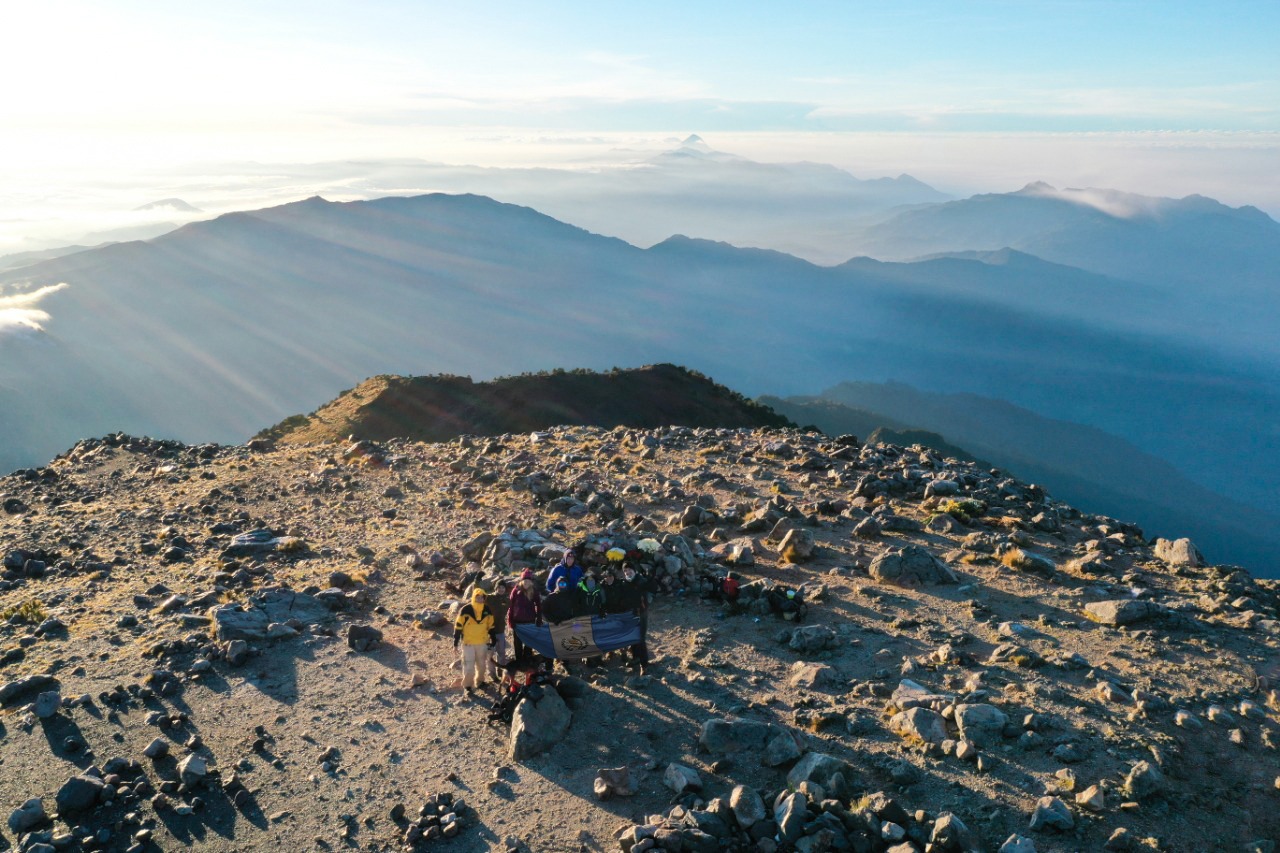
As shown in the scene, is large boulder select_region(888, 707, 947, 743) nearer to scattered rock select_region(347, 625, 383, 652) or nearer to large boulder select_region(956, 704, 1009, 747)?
large boulder select_region(956, 704, 1009, 747)

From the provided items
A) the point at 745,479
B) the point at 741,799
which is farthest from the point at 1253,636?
the point at 745,479

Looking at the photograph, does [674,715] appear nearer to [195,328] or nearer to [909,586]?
[909,586]

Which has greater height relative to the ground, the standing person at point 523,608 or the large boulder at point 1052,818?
the standing person at point 523,608

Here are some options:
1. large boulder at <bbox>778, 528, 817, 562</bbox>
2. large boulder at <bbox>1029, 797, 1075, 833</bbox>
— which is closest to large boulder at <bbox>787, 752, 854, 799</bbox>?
large boulder at <bbox>1029, 797, 1075, 833</bbox>

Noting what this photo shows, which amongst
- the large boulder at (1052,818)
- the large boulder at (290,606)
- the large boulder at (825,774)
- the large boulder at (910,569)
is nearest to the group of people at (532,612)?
the large boulder at (825,774)

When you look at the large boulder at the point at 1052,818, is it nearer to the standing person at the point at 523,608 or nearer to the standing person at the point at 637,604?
the standing person at the point at 637,604
